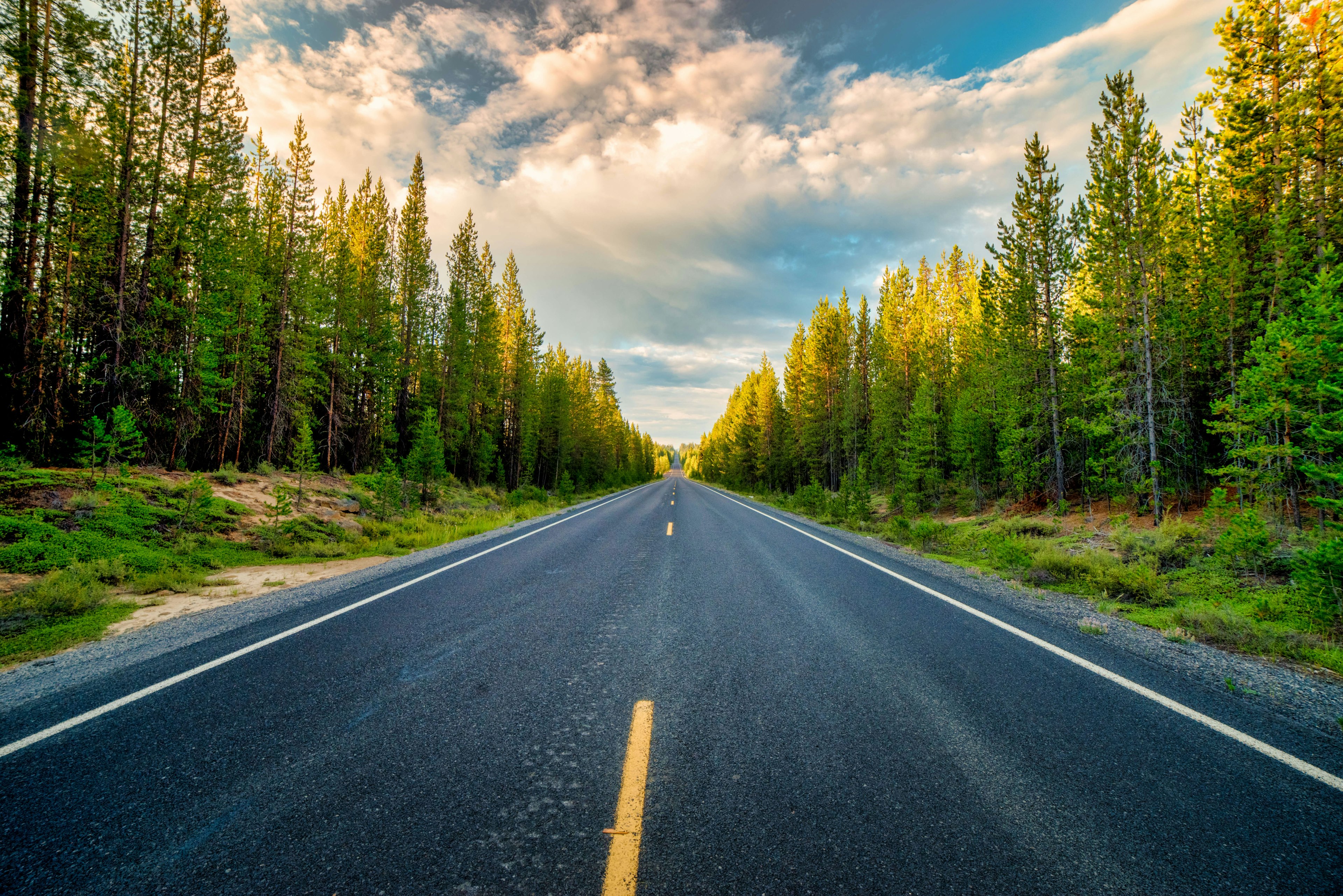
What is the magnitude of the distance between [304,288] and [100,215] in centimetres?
700

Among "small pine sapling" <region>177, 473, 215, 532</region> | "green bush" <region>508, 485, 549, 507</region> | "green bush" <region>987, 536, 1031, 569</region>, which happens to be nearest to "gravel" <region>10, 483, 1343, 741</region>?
"green bush" <region>987, 536, 1031, 569</region>

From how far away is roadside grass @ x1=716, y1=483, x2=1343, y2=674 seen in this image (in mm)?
4680

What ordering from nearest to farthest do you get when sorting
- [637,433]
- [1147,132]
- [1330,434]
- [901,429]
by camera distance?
[1330,434], [1147,132], [901,429], [637,433]

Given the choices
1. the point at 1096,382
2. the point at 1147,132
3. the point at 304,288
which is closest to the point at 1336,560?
the point at 1096,382

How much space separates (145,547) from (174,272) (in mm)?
10552

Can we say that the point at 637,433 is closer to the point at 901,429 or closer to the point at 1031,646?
the point at 901,429

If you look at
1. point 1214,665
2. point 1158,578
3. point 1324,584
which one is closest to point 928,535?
point 1158,578

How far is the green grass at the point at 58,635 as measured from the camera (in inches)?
166

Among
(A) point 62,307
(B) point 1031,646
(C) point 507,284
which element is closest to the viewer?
(B) point 1031,646

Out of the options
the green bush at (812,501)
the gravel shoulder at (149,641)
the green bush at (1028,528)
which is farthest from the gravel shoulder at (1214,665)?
A: the green bush at (812,501)

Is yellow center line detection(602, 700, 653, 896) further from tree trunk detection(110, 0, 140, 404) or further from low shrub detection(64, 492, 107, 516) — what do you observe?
tree trunk detection(110, 0, 140, 404)

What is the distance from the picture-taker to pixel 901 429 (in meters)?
26.4

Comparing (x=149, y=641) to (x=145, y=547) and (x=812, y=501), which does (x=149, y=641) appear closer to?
(x=145, y=547)

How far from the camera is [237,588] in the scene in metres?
6.97
